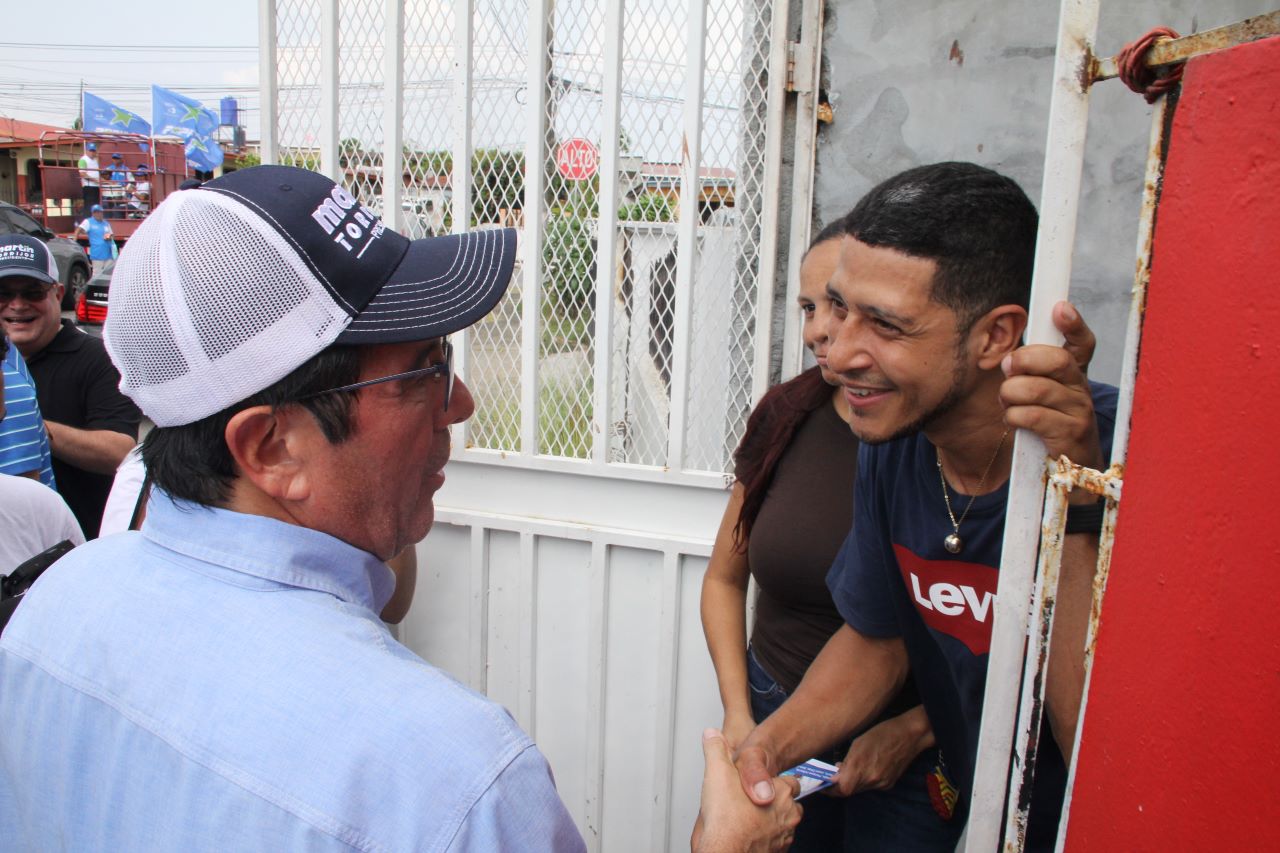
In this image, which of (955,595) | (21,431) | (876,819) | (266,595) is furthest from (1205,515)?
(21,431)

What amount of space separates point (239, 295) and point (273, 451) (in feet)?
0.62

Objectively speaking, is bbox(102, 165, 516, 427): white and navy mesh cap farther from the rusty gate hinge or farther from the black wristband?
the rusty gate hinge

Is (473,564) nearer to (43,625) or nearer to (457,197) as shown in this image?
(457,197)

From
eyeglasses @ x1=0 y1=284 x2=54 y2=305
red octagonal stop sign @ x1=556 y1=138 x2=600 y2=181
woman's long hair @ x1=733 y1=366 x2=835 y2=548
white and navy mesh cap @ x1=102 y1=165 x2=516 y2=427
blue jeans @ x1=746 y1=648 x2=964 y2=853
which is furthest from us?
eyeglasses @ x1=0 y1=284 x2=54 y2=305

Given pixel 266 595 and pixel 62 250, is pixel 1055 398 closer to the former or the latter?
pixel 266 595

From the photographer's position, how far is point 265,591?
995 mm

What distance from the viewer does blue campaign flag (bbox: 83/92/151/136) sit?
973 inches

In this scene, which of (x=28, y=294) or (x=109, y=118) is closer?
(x=28, y=294)

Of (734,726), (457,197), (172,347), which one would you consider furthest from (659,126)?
Result: (172,347)

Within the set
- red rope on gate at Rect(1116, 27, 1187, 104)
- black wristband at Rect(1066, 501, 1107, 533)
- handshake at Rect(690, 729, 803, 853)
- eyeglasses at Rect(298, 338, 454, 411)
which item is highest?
red rope on gate at Rect(1116, 27, 1187, 104)

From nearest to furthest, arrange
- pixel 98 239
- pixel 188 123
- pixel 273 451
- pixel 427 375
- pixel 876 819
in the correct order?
pixel 273 451 → pixel 427 375 → pixel 876 819 → pixel 98 239 → pixel 188 123

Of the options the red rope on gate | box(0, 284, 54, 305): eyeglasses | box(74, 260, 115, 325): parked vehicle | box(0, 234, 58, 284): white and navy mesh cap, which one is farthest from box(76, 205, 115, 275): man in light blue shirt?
the red rope on gate

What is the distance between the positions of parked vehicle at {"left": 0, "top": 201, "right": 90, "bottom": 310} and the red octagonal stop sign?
15.3 metres

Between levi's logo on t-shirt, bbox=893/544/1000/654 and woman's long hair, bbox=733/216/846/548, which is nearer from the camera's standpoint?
levi's logo on t-shirt, bbox=893/544/1000/654
